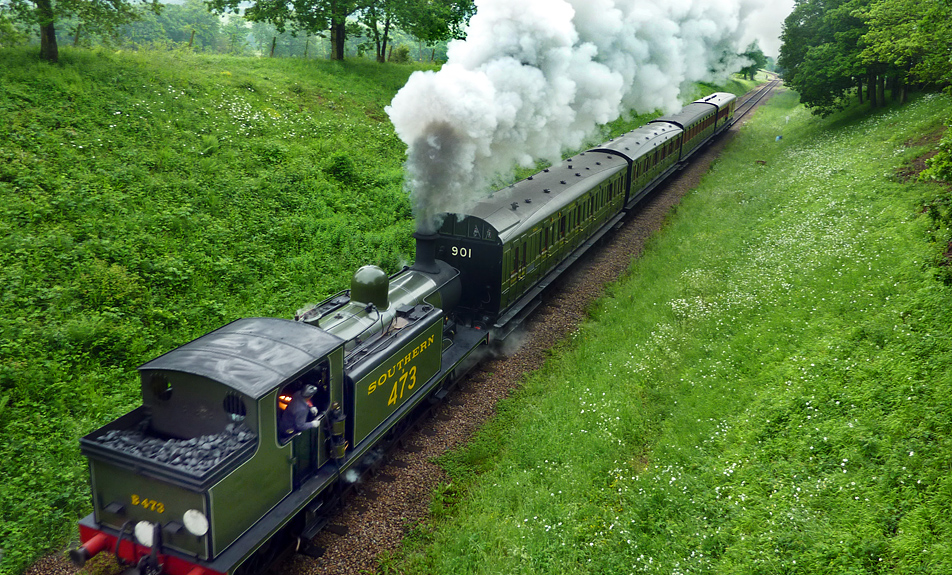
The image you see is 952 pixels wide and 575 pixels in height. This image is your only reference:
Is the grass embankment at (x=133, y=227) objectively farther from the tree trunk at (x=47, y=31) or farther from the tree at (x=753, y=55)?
the tree at (x=753, y=55)

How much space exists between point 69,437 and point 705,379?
1089cm

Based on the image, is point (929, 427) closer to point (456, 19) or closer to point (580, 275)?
point (580, 275)

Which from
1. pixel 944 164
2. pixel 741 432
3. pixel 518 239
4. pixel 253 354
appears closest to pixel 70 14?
pixel 518 239

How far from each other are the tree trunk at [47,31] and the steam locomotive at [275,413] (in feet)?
41.1

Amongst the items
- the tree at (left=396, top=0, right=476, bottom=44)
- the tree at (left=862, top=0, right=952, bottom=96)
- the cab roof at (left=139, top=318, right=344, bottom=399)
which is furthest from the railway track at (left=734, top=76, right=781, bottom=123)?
the cab roof at (left=139, top=318, right=344, bottom=399)

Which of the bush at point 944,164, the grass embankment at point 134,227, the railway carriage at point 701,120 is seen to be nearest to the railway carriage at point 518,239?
the grass embankment at point 134,227

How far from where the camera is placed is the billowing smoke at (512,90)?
1082 cm

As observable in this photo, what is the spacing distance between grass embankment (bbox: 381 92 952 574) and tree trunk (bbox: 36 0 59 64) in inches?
619

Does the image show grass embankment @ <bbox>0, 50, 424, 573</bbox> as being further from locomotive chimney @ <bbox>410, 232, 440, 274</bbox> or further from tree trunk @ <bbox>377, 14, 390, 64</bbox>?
tree trunk @ <bbox>377, 14, 390, 64</bbox>

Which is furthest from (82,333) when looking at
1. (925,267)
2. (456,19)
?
(456,19)

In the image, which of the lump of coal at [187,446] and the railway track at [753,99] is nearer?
the lump of coal at [187,446]

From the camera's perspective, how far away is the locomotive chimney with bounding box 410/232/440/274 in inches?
427

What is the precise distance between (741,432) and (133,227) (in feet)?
42.4

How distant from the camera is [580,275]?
16594 mm
